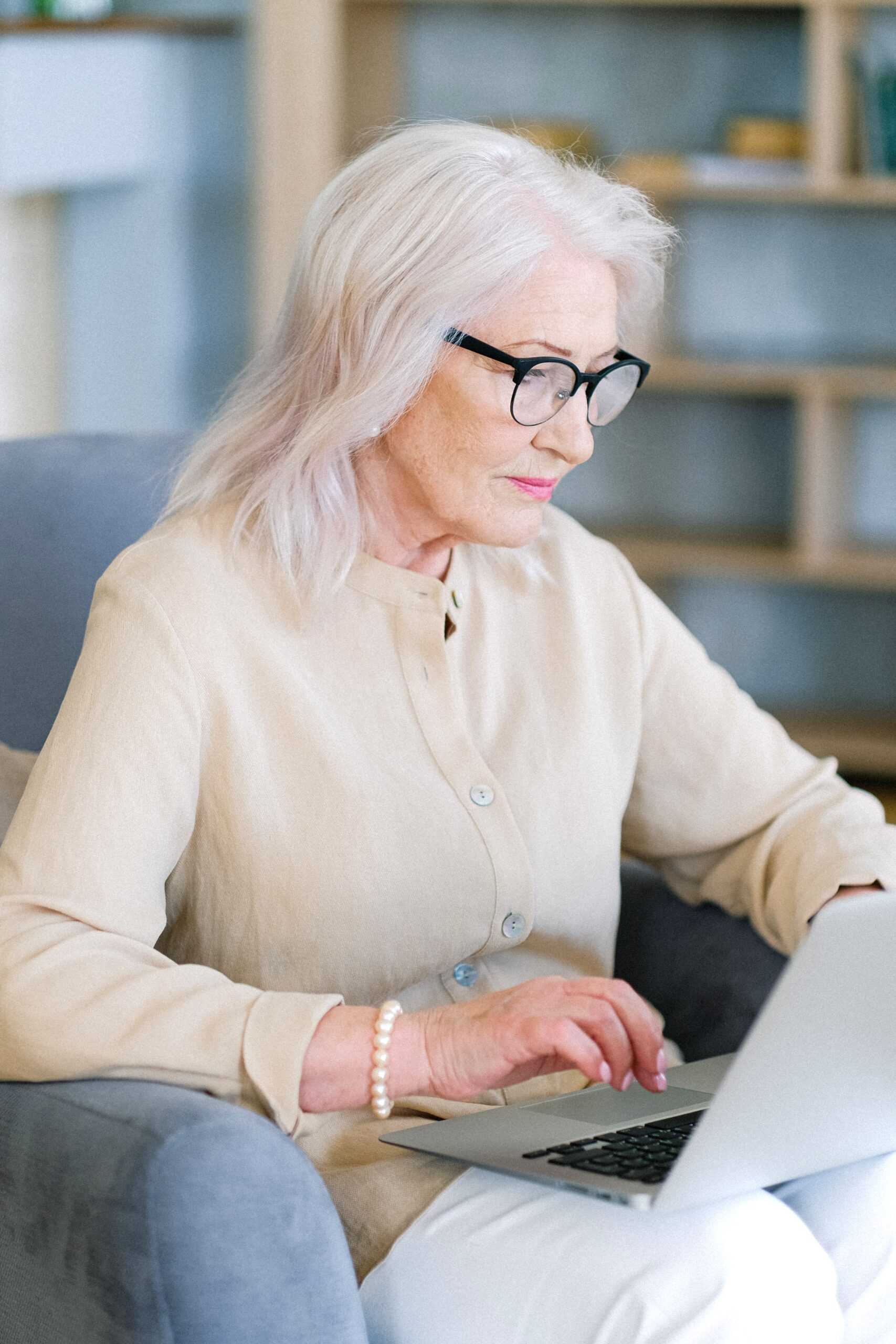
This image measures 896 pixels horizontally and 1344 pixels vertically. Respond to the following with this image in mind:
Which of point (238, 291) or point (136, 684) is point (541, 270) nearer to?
point (136, 684)

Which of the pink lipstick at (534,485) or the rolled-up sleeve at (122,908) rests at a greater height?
the pink lipstick at (534,485)

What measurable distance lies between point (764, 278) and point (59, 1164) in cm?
318

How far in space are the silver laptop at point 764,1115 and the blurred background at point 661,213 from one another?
2522 mm

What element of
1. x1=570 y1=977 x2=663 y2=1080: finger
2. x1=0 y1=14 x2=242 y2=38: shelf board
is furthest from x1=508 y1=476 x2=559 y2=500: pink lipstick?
x1=0 y1=14 x2=242 y2=38: shelf board

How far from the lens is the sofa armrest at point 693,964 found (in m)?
1.52

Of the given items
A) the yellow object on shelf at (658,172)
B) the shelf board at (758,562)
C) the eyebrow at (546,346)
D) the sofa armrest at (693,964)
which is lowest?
the shelf board at (758,562)

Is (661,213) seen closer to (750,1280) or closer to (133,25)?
(133,25)

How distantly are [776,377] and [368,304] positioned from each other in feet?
7.87

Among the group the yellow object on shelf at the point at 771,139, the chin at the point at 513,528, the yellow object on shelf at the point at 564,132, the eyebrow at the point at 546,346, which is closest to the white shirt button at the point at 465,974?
the chin at the point at 513,528

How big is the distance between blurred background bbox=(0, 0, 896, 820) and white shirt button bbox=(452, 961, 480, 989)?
237 centimetres

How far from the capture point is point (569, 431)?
1354 millimetres

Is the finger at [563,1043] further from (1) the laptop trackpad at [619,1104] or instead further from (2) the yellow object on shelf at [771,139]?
(2) the yellow object on shelf at [771,139]

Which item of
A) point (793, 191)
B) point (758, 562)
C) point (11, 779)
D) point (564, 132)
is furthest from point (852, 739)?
point (11, 779)

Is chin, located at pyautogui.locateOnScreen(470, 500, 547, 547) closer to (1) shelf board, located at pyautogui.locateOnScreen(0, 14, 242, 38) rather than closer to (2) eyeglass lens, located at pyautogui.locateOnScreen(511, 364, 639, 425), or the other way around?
(2) eyeglass lens, located at pyautogui.locateOnScreen(511, 364, 639, 425)
